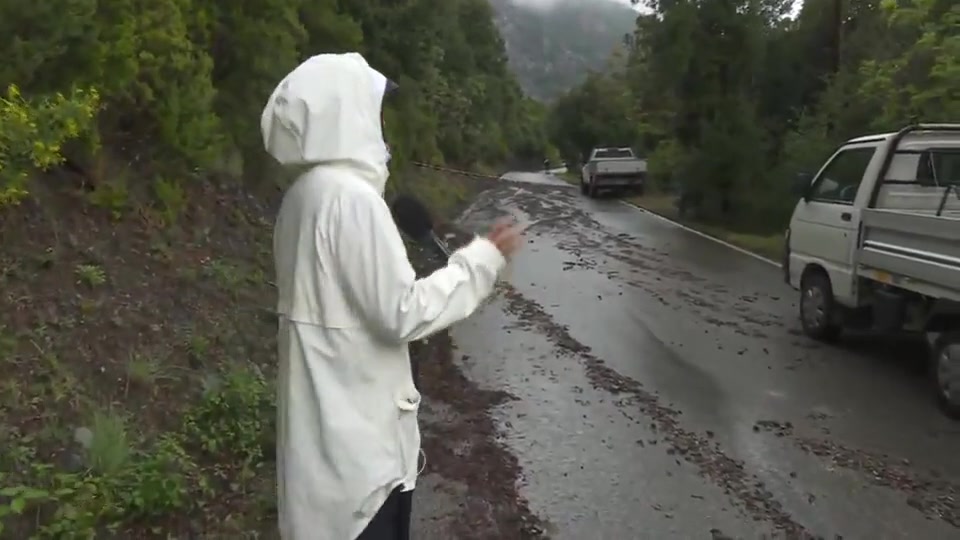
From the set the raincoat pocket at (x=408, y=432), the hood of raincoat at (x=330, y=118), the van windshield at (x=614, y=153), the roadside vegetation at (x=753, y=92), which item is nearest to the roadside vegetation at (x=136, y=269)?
the raincoat pocket at (x=408, y=432)

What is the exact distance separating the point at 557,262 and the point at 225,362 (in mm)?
10410

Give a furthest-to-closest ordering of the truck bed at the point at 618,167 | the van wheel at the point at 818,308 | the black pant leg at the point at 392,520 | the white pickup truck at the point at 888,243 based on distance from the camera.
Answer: the truck bed at the point at 618,167 < the van wheel at the point at 818,308 < the white pickup truck at the point at 888,243 < the black pant leg at the point at 392,520

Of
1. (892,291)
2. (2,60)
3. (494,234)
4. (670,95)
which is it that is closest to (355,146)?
(494,234)

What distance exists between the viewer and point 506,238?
273 centimetres

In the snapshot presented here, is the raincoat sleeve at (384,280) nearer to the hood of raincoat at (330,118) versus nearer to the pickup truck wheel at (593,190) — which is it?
the hood of raincoat at (330,118)

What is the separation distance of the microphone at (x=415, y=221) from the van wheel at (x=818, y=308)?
7.78 metres

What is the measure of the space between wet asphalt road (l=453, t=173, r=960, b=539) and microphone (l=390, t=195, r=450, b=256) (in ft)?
9.50

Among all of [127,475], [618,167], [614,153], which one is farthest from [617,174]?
[127,475]

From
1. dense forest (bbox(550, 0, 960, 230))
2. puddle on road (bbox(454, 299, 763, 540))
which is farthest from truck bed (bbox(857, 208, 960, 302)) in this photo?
dense forest (bbox(550, 0, 960, 230))

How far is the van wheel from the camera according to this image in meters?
9.73

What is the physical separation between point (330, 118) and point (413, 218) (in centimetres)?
46

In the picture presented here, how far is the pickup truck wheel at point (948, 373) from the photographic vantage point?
7.32m

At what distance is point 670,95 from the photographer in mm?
28672

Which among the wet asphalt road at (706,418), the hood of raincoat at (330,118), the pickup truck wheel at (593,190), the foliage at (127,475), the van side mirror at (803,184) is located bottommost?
the pickup truck wheel at (593,190)
